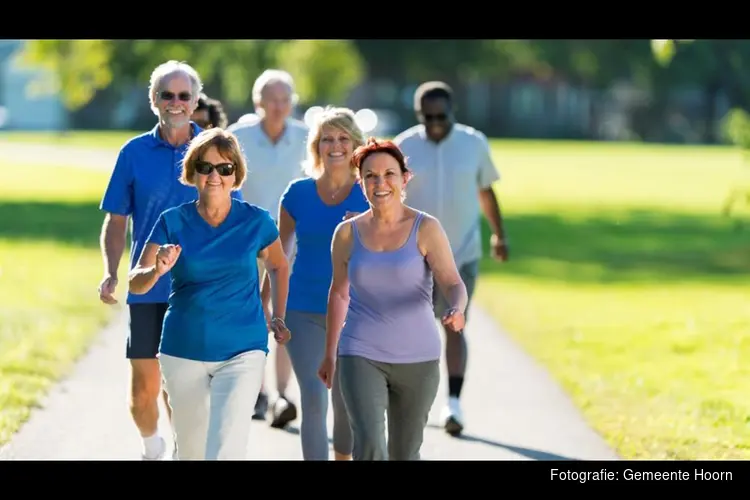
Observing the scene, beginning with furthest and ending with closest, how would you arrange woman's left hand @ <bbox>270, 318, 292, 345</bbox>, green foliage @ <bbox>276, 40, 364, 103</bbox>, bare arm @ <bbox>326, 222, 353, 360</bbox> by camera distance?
1. green foliage @ <bbox>276, 40, 364, 103</bbox>
2. woman's left hand @ <bbox>270, 318, 292, 345</bbox>
3. bare arm @ <bbox>326, 222, 353, 360</bbox>

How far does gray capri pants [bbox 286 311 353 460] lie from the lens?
7.59m

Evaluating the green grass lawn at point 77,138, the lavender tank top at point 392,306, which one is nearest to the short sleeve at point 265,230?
the lavender tank top at point 392,306

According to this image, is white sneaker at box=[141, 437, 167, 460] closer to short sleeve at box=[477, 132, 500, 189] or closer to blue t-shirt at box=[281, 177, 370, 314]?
blue t-shirt at box=[281, 177, 370, 314]

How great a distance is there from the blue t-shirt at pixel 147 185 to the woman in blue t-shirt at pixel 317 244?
567 millimetres

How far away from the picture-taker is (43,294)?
17.7 metres

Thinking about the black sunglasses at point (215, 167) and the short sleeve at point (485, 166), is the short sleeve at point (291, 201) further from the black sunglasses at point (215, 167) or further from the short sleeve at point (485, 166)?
the short sleeve at point (485, 166)

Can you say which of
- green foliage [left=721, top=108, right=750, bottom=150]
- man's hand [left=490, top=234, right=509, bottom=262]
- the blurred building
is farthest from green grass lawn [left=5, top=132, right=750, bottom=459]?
the blurred building

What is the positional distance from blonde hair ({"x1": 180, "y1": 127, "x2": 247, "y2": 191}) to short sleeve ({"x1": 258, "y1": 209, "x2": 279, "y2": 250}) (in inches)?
6.8

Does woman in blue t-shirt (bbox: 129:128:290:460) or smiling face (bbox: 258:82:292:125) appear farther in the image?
smiling face (bbox: 258:82:292:125)

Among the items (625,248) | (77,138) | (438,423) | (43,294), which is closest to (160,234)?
(438,423)

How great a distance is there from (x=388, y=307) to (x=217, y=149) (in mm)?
943

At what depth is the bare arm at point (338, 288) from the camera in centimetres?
679

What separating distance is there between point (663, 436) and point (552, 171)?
46.3 m
